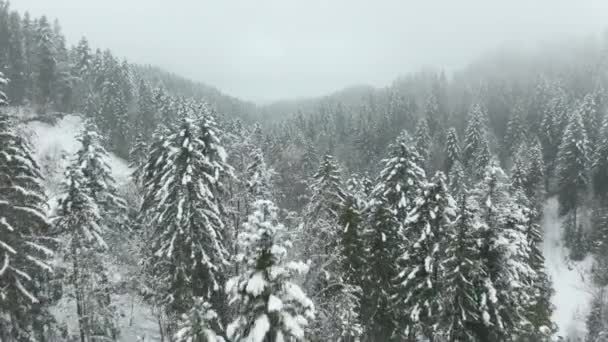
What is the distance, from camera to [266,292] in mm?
12008

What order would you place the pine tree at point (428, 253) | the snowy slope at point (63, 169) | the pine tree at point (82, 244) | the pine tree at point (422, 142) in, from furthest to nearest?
1. the pine tree at point (422, 142)
2. the snowy slope at point (63, 169)
3. the pine tree at point (82, 244)
4. the pine tree at point (428, 253)

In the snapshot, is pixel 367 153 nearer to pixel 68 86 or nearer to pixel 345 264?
pixel 68 86

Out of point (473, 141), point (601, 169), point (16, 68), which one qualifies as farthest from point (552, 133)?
point (16, 68)

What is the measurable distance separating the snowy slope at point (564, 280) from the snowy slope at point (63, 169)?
145 ft

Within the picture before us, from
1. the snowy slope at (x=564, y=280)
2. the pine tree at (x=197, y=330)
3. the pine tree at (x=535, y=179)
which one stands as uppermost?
the pine tree at (x=197, y=330)

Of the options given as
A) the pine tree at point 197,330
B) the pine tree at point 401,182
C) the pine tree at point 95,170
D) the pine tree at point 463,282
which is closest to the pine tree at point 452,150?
the pine tree at point 401,182

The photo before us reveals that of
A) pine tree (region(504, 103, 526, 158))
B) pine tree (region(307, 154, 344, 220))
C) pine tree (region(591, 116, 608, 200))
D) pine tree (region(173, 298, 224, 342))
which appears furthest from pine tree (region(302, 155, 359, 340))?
pine tree (region(504, 103, 526, 158))

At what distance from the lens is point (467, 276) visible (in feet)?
65.8

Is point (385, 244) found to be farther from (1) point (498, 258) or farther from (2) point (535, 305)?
(2) point (535, 305)

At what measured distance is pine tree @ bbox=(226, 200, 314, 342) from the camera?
11.6 meters

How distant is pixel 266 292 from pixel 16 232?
12.0 metres

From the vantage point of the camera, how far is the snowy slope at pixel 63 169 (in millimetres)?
28938

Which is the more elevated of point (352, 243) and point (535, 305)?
point (352, 243)

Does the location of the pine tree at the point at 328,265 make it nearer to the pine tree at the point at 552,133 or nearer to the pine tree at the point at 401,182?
the pine tree at the point at 401,182
